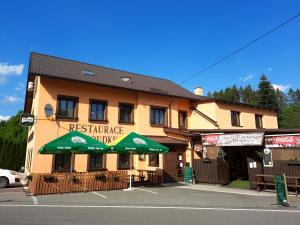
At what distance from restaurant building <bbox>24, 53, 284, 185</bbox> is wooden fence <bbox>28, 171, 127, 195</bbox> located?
9.51 feet

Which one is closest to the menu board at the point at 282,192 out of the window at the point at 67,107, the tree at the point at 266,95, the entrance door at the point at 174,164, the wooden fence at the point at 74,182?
the wooden fence at the point at 74,182

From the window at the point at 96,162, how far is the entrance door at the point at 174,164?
4.36 m

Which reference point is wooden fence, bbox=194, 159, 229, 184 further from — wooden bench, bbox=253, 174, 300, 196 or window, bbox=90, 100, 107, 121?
window, bbox=90, 100, 107, 121

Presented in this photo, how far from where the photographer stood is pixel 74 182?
14203 millimetres

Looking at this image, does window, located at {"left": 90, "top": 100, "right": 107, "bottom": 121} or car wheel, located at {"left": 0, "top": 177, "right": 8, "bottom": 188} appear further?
window, located at {"left": 90, "top": 100, "right": 107, "bottom": 121}

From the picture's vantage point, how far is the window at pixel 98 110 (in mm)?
18758

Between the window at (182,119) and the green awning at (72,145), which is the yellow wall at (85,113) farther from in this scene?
the green awning at (72,145)

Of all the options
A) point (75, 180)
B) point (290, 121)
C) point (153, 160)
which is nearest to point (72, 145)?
point (75, 180)

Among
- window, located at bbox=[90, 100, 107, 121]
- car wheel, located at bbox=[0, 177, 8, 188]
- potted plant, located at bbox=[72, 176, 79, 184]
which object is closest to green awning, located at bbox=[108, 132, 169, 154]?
potted plant, located at bbox=[72, 176, 79, 184]

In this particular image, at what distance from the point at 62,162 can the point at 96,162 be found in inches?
87.3

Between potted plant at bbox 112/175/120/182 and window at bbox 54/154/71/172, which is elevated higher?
window at bbox 54/154/71/172

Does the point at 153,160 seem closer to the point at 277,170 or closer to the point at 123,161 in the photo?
A: the point at 123,161

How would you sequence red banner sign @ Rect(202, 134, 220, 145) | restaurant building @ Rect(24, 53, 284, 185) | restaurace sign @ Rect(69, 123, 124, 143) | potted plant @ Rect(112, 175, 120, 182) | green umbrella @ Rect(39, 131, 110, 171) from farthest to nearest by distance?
red banner sign @ Rect(202, 134, 220, 145), restaurace sign @ Rect(69, 123, 124, 143), restaurant building @ Rect(24, 53, 284, 185), potted plant @ Rect(112, 175, 120, 182), green umbrella @ Rect(39, 131, 110, 171)

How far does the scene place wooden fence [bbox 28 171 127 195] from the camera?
43.7ft
